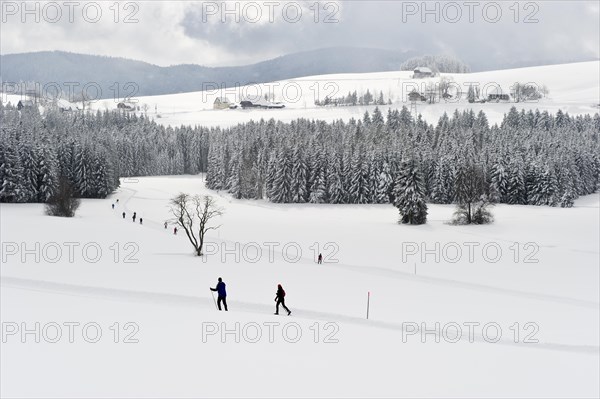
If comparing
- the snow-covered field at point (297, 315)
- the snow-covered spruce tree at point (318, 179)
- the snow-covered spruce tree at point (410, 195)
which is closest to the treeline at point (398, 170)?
the snow-covered spruce tree at point (318, 179)

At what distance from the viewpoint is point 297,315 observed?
18812 millimetres

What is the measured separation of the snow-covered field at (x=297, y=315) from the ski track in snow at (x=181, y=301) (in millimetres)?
96

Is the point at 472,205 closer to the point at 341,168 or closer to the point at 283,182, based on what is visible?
the point at 341,168

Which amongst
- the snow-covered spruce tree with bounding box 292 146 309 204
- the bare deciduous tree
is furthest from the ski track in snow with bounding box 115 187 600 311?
the snow-covered spruce tree with bounding box 292 146 309 204

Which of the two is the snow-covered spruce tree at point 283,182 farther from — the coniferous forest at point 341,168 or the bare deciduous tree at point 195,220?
the bare deciduous tree at point 195,220

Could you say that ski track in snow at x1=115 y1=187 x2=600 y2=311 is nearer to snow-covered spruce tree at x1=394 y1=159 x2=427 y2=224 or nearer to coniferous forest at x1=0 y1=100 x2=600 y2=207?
snow-covered spruce tree at x1=394 y1=159 x2=427 y2=224

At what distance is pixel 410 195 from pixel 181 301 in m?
46.6

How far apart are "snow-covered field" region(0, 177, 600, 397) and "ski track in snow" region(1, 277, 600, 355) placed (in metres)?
0.10

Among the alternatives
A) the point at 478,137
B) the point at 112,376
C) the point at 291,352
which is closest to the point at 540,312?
the point at 291,352

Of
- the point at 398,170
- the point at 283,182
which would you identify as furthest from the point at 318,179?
the point at 398,170

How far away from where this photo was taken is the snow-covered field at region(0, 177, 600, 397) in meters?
11.2

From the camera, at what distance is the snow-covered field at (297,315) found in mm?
11234

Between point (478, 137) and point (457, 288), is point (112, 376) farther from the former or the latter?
point (478, 137)

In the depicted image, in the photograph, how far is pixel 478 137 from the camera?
11706cm
